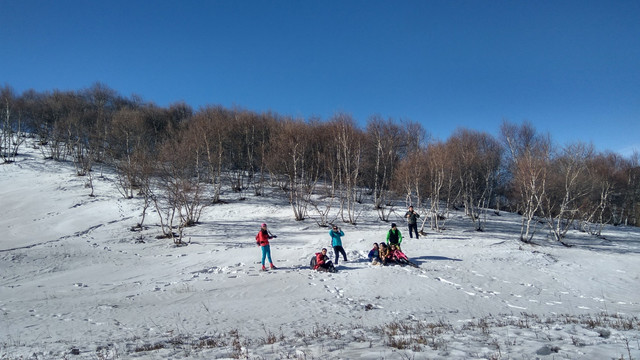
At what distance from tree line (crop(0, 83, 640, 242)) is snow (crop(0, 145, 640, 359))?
362 cm

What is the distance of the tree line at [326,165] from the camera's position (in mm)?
23516

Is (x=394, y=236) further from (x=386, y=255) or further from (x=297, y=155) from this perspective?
(x=297, y=155)

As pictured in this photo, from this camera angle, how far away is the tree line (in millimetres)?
23516

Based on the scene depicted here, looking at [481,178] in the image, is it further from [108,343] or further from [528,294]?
[108,343]

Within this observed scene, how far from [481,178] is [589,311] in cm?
2652

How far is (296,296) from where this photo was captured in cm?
1034

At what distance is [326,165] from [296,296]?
22.5 metres

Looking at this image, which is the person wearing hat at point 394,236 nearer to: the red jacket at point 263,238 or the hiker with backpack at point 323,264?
the hiker with backpack at point 323,264

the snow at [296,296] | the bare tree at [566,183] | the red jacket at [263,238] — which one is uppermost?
the bare tree at [566,183]

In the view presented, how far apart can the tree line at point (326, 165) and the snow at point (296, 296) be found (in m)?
3.62

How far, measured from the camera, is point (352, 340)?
5.80 metres

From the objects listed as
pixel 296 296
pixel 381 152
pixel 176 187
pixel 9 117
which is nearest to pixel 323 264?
pixel 296 296

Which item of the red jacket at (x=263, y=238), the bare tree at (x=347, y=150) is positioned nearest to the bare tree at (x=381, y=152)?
the bare tree at (x=347, y=150)

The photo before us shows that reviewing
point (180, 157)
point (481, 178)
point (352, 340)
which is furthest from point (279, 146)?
point (352, 340)
